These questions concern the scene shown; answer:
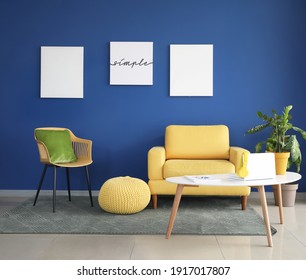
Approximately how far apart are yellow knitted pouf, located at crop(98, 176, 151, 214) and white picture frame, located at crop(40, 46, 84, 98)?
1.57 m

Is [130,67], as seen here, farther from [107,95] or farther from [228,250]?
[228,250]

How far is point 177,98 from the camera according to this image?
15.9ft

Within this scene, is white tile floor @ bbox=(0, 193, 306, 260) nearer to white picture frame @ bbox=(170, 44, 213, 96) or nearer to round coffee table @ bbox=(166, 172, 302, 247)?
round coffee table @ bbox=(166, 172, 302, 247)

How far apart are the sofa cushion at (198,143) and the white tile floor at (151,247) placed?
1.47m

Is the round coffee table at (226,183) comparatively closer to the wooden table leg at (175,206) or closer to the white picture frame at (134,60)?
the wooden table leg at (175,206)

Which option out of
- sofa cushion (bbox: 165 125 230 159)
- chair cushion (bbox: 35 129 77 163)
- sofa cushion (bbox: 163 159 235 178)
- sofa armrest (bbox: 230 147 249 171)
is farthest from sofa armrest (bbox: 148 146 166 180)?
chair cushion (bbox: 35 129 77 163)

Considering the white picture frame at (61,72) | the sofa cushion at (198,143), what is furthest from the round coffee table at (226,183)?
the white picture frame at (61,72)

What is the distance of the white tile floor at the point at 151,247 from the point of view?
2.57m

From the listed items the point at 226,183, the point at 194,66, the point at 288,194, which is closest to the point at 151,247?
the point at 226,183

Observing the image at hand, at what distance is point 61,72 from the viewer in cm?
483

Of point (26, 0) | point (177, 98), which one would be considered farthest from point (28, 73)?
point (177, 98)

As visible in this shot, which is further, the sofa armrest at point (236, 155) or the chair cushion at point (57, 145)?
the chair cushion at point (57, 145)

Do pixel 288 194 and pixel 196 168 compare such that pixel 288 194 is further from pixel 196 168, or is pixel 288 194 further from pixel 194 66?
pixel 194 66
